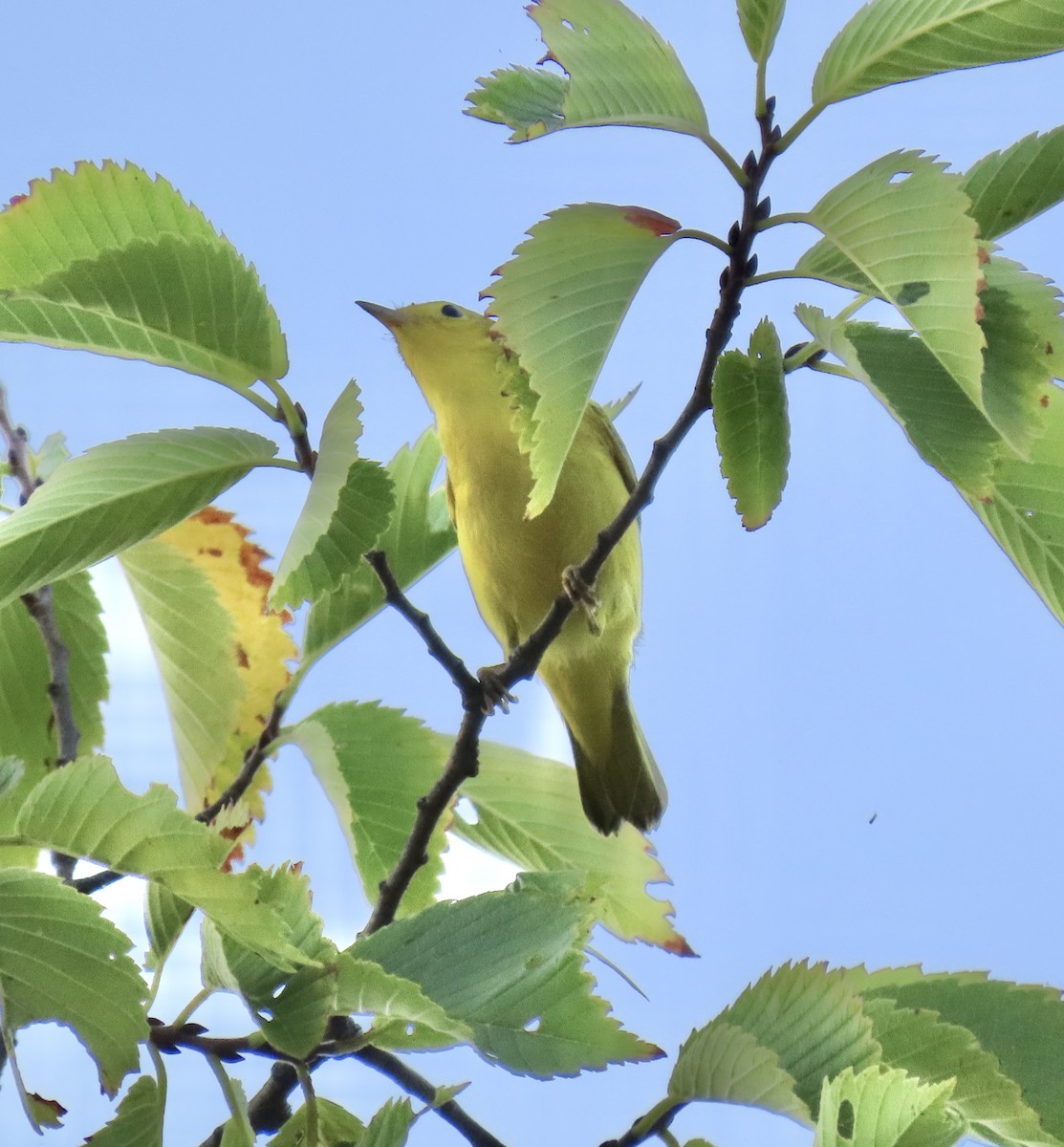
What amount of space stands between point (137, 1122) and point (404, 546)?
711mm

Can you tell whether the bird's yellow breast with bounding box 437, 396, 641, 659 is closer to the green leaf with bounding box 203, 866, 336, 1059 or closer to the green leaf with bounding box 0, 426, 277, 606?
the green leaf with bounding box 0, 426, 277, 606

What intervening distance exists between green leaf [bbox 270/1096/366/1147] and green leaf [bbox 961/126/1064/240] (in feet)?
2.89

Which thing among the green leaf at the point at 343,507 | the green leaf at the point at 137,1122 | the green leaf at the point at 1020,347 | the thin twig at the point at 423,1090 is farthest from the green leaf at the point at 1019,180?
the green leaf at the point at 137,1122

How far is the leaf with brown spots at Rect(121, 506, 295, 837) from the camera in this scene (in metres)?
1.67

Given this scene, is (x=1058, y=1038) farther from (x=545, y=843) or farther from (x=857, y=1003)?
(x=545, y=843)

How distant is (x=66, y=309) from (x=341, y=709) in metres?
0.61

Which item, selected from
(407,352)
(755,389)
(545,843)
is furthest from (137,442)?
(407,352)

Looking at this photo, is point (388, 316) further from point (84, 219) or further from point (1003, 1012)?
point (1003, 1012)

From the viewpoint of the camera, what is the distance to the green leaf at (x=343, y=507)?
3.64ft

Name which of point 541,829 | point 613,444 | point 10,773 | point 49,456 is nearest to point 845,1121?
point 10,773

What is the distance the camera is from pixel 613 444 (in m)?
2.41

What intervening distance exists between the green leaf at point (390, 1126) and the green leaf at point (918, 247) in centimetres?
61

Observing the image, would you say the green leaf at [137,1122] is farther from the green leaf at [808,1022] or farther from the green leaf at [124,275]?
the green leaf at [124,275]

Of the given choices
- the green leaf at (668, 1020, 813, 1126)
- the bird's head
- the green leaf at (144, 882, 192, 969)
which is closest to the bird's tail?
the bird's head
